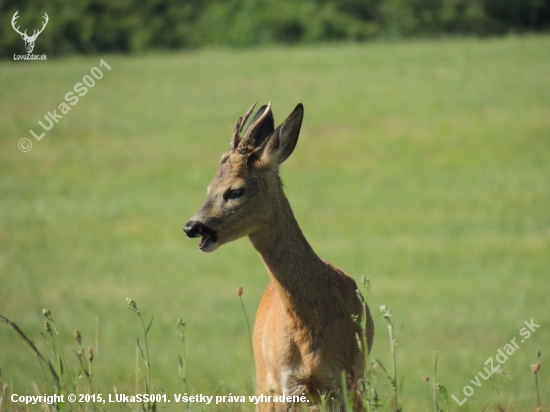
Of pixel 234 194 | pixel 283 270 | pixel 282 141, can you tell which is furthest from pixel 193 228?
pixel 282 141

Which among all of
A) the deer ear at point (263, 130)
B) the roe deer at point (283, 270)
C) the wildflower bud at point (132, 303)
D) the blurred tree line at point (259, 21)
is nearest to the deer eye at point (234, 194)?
the roe deer at point (283, 270)

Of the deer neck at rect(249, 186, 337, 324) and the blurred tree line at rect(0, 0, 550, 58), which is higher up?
the blurred tree line at rect(0, 0, 550, 58)

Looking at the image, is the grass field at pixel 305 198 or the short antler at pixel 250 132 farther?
the grass field at pixel 305 198

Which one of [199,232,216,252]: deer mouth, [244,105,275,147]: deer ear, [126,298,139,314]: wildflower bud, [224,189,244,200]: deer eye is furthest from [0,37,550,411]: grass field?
[126,298,139,314]: wildflower bud

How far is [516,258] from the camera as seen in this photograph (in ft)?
72.8

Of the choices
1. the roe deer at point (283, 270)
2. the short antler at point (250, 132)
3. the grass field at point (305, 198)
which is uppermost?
the grass field at point (305, 198)

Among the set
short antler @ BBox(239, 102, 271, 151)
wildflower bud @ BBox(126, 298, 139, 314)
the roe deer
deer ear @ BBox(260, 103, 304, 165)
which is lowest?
wildflower bud @ BBox(126, 298, 139, 314)

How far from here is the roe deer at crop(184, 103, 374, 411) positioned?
5.63 m

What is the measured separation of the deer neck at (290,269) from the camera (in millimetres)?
5754

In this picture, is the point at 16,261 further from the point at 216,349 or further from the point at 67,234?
the point at 216,349

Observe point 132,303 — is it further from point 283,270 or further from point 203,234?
point 283,270

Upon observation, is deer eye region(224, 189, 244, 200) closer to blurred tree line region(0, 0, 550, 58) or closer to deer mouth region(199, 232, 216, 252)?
deer mouth region(199, 232, 216, 252)

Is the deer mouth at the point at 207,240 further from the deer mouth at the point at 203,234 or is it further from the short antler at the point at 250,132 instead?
the short antler at the point at 250,132

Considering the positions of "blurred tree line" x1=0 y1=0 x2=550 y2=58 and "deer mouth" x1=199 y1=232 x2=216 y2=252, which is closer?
"deer mouth" x1=199 y1=232 x2=216 y2=252
